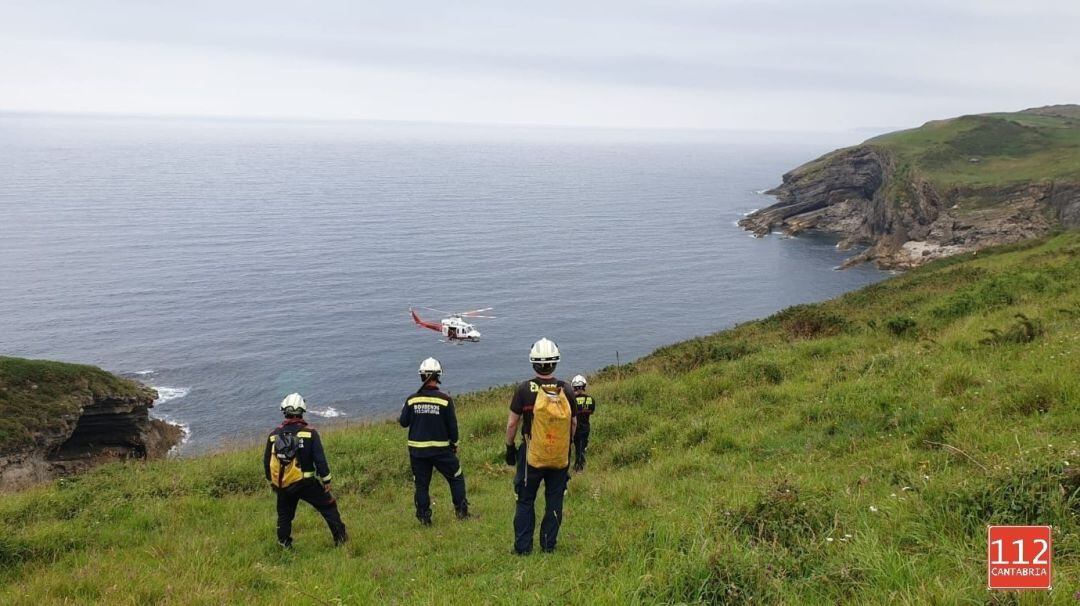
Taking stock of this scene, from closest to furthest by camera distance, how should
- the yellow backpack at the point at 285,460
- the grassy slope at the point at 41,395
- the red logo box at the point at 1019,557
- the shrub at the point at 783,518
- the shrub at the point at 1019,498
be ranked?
the red logo box at the point at 1019,557 < the shrub at the point at 1019,498 < the shrub at the point at 783,518 < the yellow backpack at the point at 285,460 < the grassy slope at the point at 41,395

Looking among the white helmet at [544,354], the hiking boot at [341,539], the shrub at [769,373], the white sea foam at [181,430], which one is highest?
the white helmet at [544,354]

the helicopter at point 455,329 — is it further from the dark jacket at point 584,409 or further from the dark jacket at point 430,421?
the dark jacket at point 430,421

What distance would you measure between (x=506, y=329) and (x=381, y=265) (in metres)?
30.7

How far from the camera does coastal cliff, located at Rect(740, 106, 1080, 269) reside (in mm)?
87562

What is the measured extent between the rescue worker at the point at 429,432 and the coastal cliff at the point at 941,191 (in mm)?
93617

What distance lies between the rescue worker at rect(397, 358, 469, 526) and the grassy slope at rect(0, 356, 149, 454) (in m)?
30.4

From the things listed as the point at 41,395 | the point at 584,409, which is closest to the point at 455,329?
the point at 41,395

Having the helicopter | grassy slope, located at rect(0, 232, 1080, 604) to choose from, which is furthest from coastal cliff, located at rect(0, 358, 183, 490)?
the helicopter

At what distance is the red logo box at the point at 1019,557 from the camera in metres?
4.48

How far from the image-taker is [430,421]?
952 centimetres

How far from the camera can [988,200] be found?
307 ft

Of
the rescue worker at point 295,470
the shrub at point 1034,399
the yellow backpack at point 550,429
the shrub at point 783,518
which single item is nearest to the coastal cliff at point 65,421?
the rescue worker at point 295,470

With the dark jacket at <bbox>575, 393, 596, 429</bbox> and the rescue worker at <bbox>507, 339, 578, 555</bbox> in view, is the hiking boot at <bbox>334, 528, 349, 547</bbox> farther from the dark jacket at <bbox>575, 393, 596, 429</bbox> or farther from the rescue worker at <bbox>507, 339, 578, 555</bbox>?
the dark jacket at <bbox>575, 393, 596, 429</bbox>

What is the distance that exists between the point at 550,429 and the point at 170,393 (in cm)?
5333
